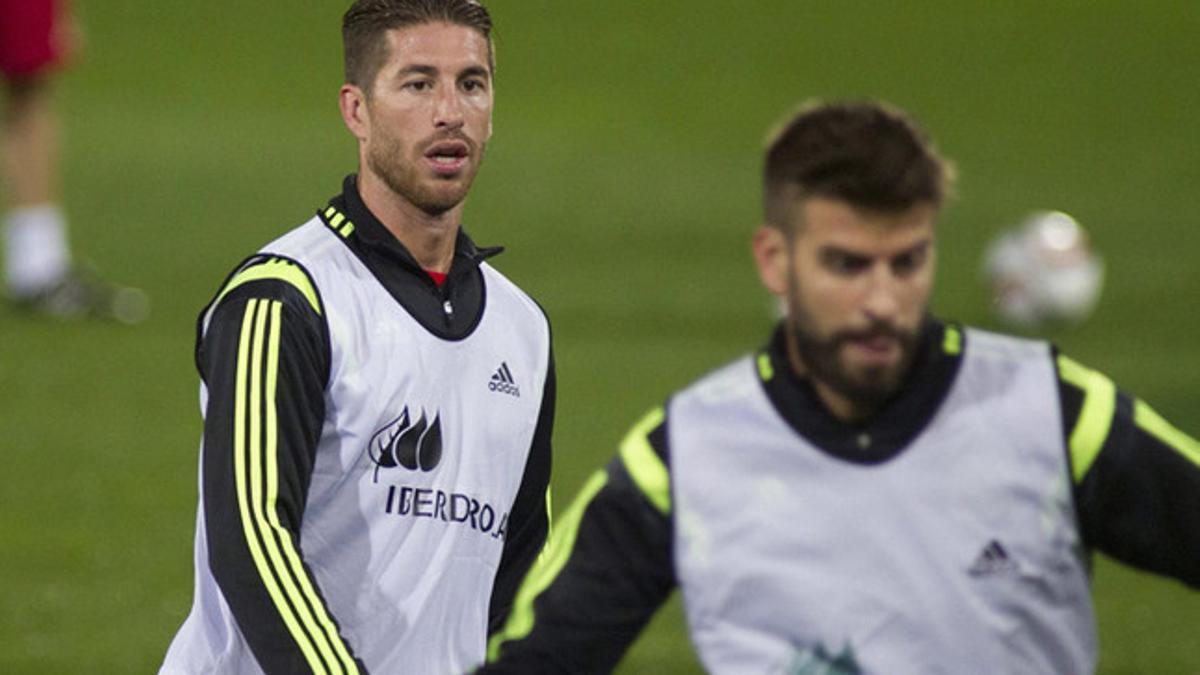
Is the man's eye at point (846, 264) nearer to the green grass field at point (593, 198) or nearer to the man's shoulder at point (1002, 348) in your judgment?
the man's shoulder at point (1002, 348)

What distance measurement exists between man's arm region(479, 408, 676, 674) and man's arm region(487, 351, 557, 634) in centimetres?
123

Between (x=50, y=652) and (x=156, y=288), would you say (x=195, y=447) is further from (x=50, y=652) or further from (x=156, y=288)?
(x=156, y=288)

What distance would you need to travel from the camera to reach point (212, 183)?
65.5 feet

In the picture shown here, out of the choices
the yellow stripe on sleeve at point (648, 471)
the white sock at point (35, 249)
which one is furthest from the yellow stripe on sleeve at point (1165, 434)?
the white sock at point (35, 249)

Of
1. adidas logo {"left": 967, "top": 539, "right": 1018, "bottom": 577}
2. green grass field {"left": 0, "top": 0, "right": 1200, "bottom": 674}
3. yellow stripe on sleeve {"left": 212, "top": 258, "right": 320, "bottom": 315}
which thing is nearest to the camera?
adidas logo {"left": 967, "top": 539, "right": 1018, "bottom": 577}

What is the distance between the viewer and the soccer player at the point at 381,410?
461cm

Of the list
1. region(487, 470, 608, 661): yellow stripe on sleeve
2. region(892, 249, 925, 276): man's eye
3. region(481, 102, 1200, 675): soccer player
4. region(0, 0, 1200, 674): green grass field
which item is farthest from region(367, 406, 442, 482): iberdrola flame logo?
region(0, 0, 1200, 674): green grass field

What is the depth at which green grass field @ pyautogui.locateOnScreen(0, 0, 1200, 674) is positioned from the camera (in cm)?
1017

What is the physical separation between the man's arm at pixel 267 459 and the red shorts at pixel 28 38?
9678 millimetres

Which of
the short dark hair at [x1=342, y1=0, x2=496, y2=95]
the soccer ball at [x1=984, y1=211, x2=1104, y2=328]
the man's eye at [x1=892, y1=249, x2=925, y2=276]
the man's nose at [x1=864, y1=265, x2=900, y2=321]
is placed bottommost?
the soccer ball at [x1=984, y1=211, x2=1104, y2=328]

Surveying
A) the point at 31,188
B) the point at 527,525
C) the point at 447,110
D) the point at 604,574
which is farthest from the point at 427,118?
the point at 31,188

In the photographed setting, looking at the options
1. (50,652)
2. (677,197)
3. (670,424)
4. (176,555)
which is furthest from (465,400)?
(677,197)

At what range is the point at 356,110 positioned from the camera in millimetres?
5199

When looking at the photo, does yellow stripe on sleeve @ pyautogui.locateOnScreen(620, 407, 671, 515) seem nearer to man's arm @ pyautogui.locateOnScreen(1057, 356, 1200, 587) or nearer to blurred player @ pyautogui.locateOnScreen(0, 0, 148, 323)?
man's arm @ pyautogui.locateOnScreen(1057, 356, 1200, 587)
